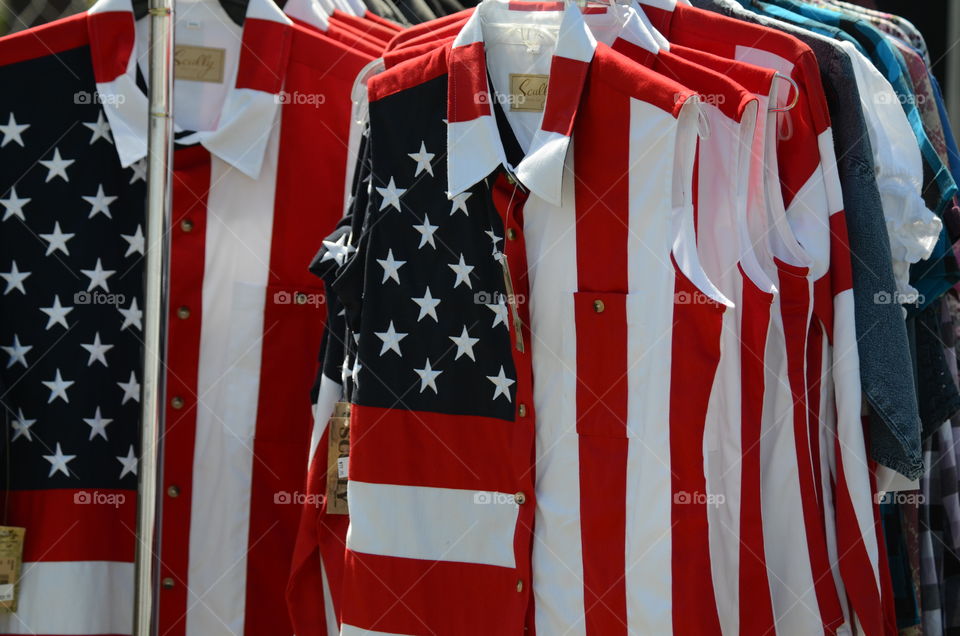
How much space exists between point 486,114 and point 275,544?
1.03m

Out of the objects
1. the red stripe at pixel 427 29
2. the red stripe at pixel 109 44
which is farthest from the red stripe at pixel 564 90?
the red stripe at pixel 109 44

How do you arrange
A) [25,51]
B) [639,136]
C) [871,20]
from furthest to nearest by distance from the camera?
1. [871,20]
2. [25,51]
3. [639,136]

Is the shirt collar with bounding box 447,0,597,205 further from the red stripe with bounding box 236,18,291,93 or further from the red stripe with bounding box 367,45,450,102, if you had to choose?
the red stripe with bounding box 236,18,291,93

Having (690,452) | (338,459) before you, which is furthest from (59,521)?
(690,452)

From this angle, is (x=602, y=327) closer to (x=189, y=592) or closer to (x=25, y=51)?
(x=189, y=592)

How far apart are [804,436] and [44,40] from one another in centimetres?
176

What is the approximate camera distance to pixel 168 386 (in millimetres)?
2281

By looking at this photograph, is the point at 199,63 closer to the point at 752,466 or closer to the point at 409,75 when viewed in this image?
the point at 409,75

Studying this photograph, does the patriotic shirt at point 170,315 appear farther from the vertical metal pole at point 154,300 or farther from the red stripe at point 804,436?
the red stripe at point 804,436

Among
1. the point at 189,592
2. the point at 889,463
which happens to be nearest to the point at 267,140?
the point at 189,592

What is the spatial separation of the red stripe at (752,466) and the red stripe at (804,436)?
0.26 feet

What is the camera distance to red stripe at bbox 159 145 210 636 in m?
2.26

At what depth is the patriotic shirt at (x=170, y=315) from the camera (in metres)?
2.19

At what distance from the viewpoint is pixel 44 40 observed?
2223mm
